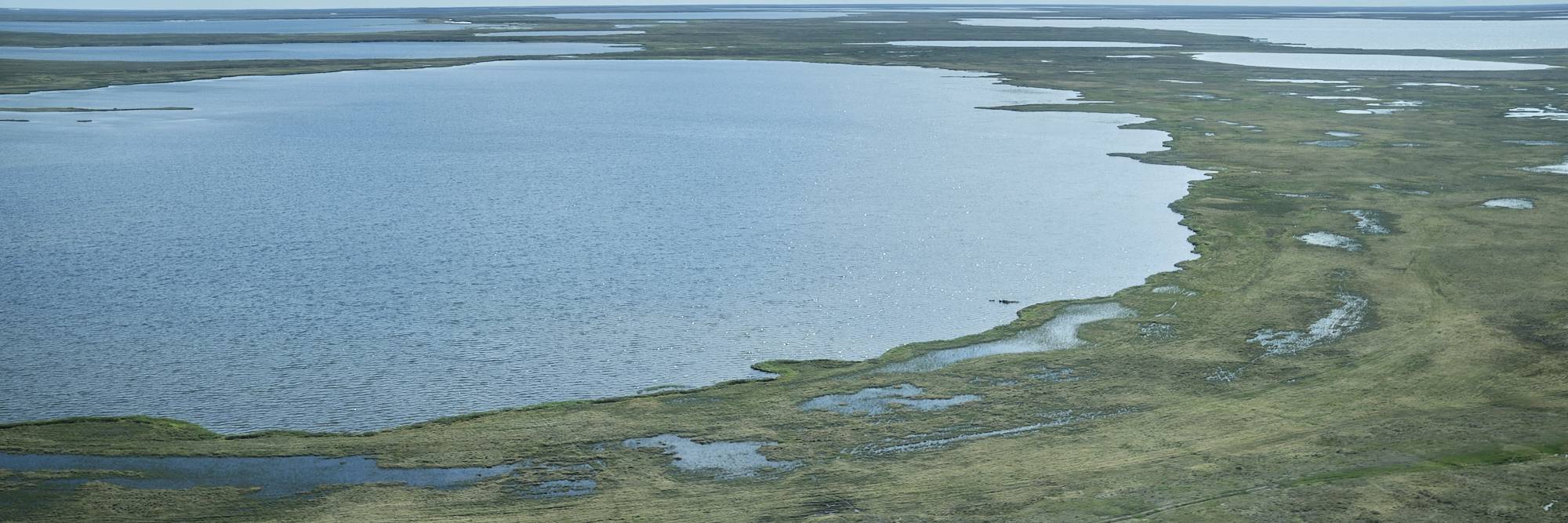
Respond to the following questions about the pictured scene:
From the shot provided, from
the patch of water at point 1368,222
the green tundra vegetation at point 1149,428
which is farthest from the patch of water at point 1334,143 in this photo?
the green tundra vegetation at point 1149,428

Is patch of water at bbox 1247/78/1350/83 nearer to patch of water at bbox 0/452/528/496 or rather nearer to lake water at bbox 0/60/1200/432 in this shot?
lake water at bbox 0/60/1200/432

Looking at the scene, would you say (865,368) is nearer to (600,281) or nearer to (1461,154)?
(600,281)

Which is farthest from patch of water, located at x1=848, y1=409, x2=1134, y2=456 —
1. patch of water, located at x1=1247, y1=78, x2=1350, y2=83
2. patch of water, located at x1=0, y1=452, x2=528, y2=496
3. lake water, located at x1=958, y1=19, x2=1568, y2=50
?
lake water, located at x1=958, y1=19, x2=1568, y2=50

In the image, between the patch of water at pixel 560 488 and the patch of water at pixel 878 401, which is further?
the patch of water at pixel 878 401

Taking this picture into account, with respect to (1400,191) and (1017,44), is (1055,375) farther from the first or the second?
(1017,44)

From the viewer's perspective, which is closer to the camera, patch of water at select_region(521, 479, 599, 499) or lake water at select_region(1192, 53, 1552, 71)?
patch of water at select_region(521, 479, 599, 499)

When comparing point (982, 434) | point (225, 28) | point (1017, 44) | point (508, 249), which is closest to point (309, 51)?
point (1017, 44)

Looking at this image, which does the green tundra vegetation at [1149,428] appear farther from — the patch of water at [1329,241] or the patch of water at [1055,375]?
the patch of water at [1329,241]
